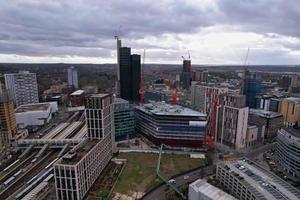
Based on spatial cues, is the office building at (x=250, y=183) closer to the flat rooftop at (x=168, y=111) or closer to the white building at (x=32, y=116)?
the flat rooftop at (x=168, y=111)

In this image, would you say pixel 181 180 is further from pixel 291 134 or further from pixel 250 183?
pixel 291 134

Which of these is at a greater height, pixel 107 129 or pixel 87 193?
pixel 107 129

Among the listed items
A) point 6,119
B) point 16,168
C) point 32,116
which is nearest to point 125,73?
point 32,116

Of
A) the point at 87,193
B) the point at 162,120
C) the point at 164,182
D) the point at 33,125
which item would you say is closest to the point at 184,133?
the point at 162,120

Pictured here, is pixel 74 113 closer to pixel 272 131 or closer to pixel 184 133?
pixel 184 133

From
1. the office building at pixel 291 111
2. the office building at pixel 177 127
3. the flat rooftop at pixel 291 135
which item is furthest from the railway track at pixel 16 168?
the office building at pixel 291 111

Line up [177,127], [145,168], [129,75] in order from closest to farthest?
[145,168] < [177,127] < [129,75]

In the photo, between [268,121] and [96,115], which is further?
[268,121]
